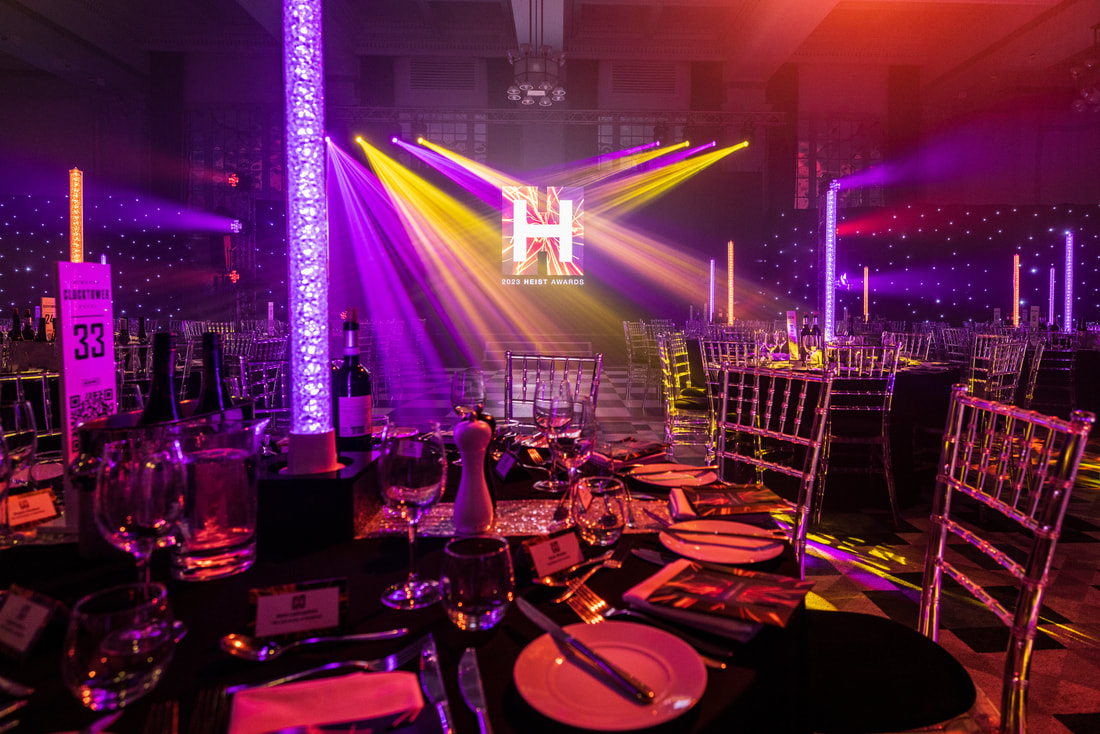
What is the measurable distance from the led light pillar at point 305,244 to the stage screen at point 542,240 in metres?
10.9

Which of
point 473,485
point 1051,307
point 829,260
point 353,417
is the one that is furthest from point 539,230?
point 473,485

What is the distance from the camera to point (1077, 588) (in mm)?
2664

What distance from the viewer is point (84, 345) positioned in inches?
44.0

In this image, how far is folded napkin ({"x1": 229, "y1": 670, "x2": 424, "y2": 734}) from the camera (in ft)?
1.88

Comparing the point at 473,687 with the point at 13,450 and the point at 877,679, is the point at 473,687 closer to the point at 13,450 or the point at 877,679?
the point at 877,679

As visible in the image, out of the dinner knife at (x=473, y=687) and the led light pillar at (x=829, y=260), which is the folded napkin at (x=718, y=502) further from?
the led light pillar at (x=829, y=260)

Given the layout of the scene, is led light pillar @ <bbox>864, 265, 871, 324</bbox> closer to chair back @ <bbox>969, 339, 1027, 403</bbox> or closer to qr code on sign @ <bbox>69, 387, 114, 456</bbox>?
chair back @ <bbox>969, 339, 1027, 403</bbox>

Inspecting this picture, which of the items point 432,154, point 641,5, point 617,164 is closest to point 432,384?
point 432,154

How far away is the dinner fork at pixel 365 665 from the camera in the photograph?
643 mm

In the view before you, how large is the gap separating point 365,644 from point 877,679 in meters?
1.00

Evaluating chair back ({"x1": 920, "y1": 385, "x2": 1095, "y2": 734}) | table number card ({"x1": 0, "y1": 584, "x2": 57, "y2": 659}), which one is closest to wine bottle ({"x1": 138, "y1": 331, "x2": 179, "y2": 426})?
table number card ({"x1": 0, "y1": 584, "x2": 57, "y2": 659})

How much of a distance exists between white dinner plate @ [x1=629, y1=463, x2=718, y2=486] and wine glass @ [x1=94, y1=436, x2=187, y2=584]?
0.96 m

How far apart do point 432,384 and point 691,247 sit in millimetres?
5894

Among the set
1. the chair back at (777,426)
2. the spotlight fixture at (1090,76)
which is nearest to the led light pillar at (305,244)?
the chair back at (777,426)
